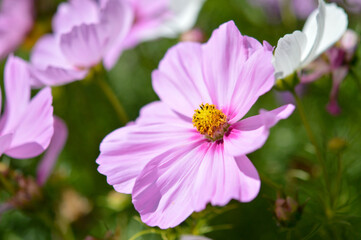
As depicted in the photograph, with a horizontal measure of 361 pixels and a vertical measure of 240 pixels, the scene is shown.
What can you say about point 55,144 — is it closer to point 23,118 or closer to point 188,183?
point 23,118

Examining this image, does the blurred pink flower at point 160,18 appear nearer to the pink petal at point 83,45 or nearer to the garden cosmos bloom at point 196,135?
the pink petal at point 83,45

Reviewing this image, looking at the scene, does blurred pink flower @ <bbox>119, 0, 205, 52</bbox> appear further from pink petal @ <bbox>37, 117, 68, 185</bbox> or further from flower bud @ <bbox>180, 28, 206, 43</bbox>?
pink petal @ <bbox>37, 117, 68, 185</bbox>

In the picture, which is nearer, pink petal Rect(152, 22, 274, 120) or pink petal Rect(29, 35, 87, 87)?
pink petal Rect(152, 22, 274, 120)

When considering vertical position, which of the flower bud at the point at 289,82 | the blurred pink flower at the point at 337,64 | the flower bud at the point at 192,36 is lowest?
the flower bud at the point at 192,36

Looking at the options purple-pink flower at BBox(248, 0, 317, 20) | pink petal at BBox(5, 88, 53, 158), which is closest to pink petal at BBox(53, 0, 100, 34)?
pink petal at BBox(5, 88, 53, 158)

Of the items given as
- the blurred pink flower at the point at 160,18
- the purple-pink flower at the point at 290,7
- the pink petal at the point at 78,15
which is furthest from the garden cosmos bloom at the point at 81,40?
the purple-pink flower at the point at 290,7

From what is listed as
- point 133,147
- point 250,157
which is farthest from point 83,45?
point 250,157
